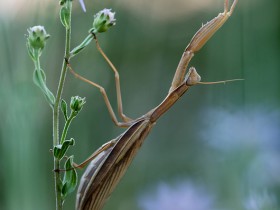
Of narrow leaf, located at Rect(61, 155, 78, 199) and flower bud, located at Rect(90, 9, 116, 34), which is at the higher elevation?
flower bud, located at Rect(90, 9, 116, 34)

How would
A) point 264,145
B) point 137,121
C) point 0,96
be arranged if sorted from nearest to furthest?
1. point 137,121
2. point 0,96
3. point 264,145

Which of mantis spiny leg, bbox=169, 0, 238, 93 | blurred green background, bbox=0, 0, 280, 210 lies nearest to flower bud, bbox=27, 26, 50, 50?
mantis spiny leg, bbox=169, 0, 238, 93

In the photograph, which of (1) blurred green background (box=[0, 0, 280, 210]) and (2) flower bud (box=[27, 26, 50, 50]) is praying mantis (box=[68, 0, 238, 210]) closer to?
(2) flower bud (box=[27, 26, 50, 50])

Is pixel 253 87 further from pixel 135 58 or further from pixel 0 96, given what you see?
pixel 0 96

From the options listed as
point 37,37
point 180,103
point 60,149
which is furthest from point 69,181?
point 180,103

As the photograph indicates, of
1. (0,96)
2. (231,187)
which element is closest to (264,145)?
(231,187)

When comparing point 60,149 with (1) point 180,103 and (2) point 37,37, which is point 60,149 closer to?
(2) point 37,37

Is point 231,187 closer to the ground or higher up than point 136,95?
closer to the ground

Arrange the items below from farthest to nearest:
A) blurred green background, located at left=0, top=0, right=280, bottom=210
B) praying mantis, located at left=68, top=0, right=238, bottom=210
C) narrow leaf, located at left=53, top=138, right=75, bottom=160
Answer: blurred green background, located at left=0, top=0, right=280, bottom=210 → praying mantis, located at left=68, top=0, right=238, bottom=210 → narrow leaf, located at left=53, top=138, right=75, bottom=160
